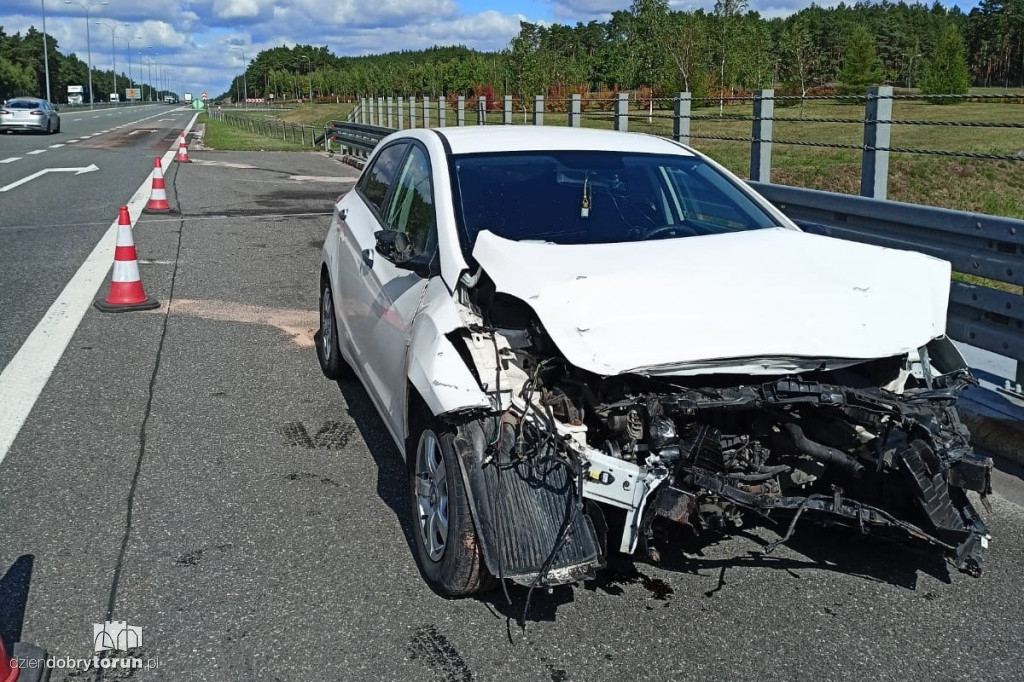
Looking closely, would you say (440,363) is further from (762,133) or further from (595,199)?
(762,133)

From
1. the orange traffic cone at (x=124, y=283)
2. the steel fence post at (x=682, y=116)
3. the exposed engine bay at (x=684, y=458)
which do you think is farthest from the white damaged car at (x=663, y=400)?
the steel fence post at (x=682, y=116)

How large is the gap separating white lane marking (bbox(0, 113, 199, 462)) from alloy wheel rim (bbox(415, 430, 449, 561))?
2.40 metres

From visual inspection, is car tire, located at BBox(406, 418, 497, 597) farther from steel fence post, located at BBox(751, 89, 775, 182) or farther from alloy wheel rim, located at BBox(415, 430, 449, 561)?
steel fence post, located at BBox(751, 89, 775, 182)

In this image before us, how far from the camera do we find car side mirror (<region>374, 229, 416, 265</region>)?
4.33m

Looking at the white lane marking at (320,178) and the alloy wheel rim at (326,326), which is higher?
the white lane marking at (320,178)

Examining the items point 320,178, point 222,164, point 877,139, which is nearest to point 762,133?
point 877,139

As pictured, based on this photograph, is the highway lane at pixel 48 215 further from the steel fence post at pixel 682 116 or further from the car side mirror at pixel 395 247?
the steel fence post at pixel 682 116

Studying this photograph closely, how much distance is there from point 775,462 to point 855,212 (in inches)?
137

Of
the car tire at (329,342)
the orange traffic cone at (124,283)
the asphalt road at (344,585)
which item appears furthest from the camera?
the orange traffic cone at (124,283)

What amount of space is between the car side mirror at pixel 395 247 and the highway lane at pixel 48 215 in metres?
3.64

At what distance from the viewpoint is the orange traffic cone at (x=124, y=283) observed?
27.6 ft

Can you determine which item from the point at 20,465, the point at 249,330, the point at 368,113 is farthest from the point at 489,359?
the point at 368,113

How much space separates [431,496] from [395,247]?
3.61 ft

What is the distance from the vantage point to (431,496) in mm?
3855
